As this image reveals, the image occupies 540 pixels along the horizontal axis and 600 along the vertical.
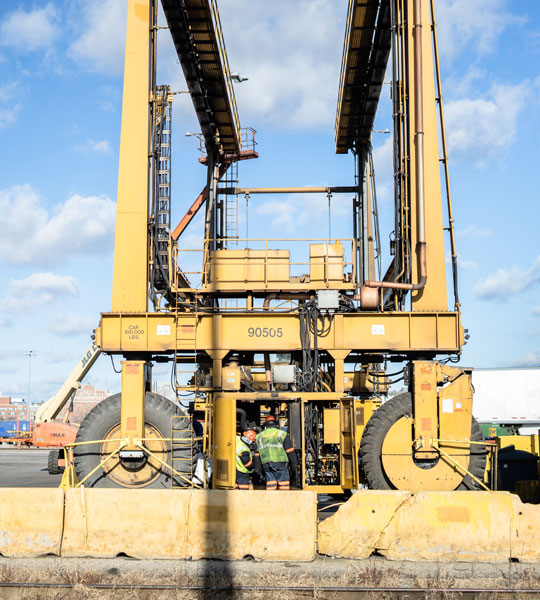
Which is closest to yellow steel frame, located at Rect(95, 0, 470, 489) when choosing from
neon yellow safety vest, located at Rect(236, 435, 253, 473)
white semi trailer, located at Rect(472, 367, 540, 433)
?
neon yellow safety vest, located at Rect(236, 435, 253, 473)

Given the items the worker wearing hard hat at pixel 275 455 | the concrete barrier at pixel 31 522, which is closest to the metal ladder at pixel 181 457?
the worker wearing hard hat at pixel 275 455

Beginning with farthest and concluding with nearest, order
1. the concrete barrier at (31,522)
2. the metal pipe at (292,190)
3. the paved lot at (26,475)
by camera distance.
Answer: the metal pipe at (292,190), the paved lot at (26,475), the concrete barrier at (31,522)

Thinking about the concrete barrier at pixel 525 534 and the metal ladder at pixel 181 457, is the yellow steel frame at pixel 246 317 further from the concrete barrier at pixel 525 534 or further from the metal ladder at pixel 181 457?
the concrete barrier at pixel 525 534

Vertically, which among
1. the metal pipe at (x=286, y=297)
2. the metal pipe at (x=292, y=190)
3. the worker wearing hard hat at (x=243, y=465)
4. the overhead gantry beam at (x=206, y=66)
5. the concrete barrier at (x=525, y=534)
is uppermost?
the overhead gantry beam at (x=206, y=66)

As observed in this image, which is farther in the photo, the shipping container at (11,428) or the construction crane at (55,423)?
the shipping container at (11,428)

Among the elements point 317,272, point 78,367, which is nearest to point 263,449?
point 317,272

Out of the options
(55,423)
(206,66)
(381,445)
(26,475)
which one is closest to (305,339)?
(381,445)

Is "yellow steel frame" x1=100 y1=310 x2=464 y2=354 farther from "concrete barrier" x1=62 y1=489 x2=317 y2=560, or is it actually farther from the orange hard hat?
"concrete barrier" x1=62 y1=489 x2=317 y2=560

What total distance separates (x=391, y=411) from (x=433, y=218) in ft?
13.1

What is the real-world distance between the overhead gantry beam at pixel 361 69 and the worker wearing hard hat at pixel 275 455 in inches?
425

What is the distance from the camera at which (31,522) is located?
393 inches

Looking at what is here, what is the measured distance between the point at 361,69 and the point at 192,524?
47.3 feet

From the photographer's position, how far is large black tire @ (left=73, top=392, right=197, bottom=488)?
13812mm

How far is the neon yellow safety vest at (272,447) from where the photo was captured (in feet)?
39.2
